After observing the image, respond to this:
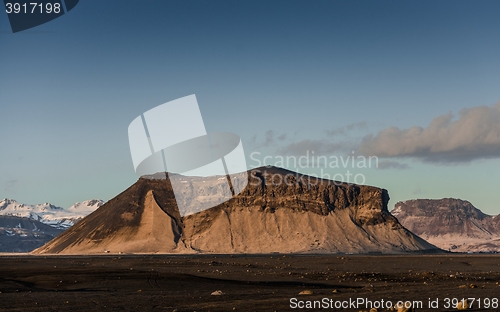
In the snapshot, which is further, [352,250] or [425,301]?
[352,250]

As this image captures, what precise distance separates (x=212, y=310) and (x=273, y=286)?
17.7 m

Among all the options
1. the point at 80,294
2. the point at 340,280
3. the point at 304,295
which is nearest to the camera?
the point at 304,295

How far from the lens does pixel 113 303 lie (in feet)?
111

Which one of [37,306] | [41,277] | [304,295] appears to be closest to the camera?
[37,306]

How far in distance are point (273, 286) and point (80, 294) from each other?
1354cm

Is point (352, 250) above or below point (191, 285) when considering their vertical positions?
below

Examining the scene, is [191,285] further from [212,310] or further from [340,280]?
[212,310]

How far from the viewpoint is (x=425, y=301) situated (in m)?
30.8

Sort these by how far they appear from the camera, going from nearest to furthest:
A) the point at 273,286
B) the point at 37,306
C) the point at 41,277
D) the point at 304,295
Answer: the point at 37,306 < the point at 304,295 < the point at 273,286 < the point at 41,277

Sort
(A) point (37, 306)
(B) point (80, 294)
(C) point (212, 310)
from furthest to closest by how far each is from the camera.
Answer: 1. (B) point (80, 294)
2. (A) point (37, 306)
3. (C) point (212, 310)

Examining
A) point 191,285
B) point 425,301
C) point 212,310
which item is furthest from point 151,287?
point 425,301

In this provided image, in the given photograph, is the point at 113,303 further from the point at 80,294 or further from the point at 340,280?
the point at 340,280

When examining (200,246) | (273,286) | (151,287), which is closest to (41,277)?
(151,287)

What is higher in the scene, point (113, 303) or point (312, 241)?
point (113, 303)
